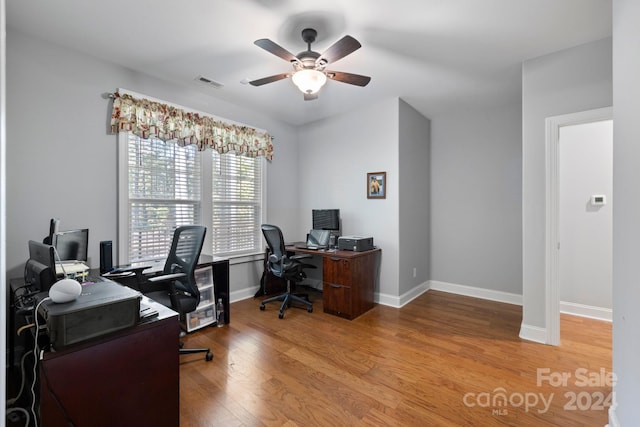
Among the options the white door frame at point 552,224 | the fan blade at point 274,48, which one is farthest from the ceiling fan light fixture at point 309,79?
the white door frame at point 552,224

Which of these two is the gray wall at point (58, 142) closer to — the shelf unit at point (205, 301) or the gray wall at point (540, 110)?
the shelf unit at point (205, 301)

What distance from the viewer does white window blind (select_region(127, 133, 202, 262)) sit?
115 inches

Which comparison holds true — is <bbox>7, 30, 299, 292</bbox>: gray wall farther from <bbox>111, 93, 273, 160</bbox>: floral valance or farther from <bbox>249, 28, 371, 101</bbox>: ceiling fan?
<bbox>249, 28, 371, 101</bbox>: ceiling fan

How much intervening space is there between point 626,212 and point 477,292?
2.95 metres

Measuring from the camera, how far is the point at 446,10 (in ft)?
6.57

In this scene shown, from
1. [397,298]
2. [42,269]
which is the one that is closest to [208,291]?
[42,269]

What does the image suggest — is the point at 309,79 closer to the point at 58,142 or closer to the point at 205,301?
the point at 58,142

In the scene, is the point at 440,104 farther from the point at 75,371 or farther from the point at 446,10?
the point at 75,371

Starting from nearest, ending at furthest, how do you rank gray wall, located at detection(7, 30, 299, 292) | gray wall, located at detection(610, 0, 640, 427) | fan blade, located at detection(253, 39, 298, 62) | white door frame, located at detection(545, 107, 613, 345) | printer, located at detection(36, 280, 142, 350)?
printer, located at detection(36, 280, 142, 350), gray wall, located at detection(610, 0, 640, 427), fan blade, located at detection(253, 39, 298, 62), gray wall, located at detection(7, 30, 299, 292), white door frame, located at detection(545, 107, 613, 345)

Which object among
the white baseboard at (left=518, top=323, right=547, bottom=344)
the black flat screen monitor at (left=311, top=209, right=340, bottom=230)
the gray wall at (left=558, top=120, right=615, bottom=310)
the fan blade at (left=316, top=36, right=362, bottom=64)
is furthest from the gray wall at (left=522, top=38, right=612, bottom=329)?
the black flat screen monitor at (left=311, top=209, right=340, bottom=230)

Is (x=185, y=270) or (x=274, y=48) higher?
(x=274, y=48)

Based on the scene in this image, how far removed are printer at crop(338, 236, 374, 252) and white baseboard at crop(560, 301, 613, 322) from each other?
93.4 inches

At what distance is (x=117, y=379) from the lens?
125cm

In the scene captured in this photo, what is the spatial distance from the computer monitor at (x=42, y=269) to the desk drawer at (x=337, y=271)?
7.92 ft
